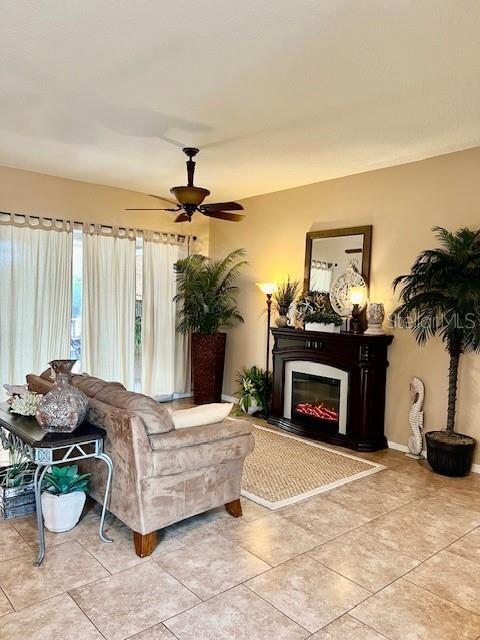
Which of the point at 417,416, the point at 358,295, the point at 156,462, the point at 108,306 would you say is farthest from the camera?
the point at 108,306

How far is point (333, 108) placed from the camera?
3488 millimetres

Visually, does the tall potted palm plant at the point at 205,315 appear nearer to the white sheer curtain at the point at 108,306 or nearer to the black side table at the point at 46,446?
the white sheer curtain at the point at 108,306

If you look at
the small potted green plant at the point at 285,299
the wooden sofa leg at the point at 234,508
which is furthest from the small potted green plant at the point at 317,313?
the wooden sofa leg at the point at 234,508

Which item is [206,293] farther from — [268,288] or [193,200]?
[193,200]

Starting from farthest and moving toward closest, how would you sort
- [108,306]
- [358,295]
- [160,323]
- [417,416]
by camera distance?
1. [160,323]
2. [108,306]
3. [358,295]
4. [417,416]

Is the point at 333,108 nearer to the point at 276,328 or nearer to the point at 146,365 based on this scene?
the point at 276,328

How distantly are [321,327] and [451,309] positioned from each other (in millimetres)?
1507

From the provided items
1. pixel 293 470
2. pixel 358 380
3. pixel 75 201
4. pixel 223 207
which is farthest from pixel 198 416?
pixel 75 201

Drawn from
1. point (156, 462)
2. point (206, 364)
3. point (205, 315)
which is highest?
point (205, 315)

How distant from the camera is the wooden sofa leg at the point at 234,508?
3299 millimetres

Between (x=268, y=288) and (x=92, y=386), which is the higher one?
(x=268, y=288)

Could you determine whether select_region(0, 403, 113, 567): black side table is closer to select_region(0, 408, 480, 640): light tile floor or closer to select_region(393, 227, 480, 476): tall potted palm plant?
select_region(0, 408, 480, 640): light tile floor

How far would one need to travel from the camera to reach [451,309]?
4.04 meters

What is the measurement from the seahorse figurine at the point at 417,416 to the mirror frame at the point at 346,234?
1.19 m
